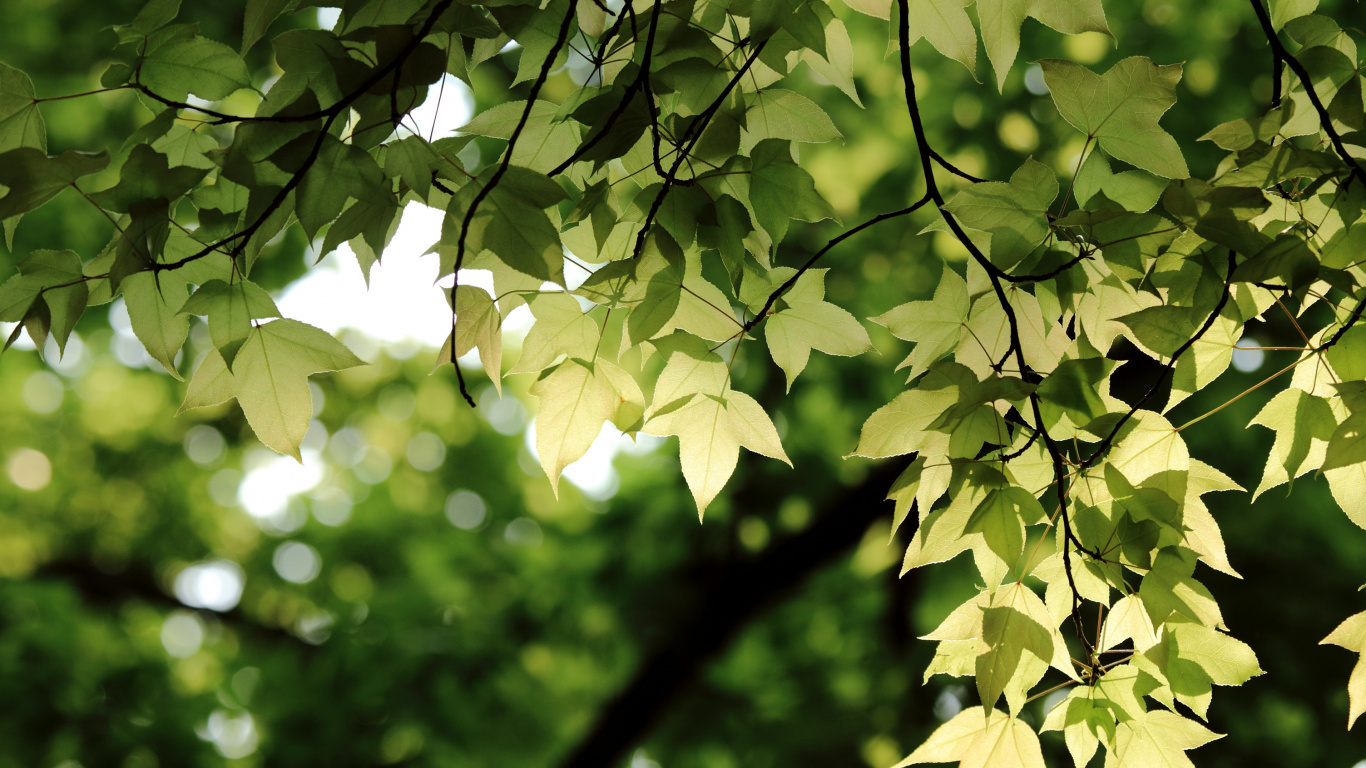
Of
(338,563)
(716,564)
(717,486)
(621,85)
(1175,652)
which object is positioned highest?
(621,85)

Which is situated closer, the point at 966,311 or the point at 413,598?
the point at 966,311

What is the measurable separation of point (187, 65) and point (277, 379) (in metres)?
0.34

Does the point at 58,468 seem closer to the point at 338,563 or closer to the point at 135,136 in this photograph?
the point at 338,563

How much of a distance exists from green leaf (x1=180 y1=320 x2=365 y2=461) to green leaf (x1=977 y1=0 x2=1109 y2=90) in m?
0.76

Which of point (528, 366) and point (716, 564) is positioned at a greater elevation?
point (528, 366)

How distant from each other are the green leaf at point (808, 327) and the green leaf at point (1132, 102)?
0.32 metres

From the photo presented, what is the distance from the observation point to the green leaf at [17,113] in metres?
0.84

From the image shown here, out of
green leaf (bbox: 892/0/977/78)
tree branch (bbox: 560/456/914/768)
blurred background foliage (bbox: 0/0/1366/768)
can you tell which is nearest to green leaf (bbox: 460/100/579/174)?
green leaf (bbox: 892/0/977/78)

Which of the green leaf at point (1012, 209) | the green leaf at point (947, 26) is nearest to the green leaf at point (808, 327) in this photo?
the green leaf at point (1012, 209)

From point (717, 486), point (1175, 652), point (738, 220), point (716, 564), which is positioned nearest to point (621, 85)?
point (738, 220)

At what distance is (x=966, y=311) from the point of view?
1.01m

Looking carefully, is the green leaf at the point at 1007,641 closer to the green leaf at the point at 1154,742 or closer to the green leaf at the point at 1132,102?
the green leaf at the point at 1154,742

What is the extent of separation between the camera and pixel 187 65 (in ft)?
2.86

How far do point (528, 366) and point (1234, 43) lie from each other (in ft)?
15.7
